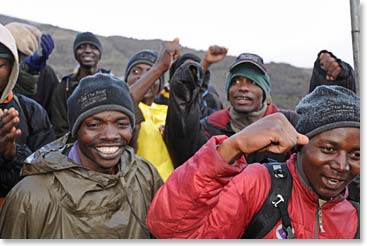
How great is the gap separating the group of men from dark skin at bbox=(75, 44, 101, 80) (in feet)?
2.80

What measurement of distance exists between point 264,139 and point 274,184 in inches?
12.3

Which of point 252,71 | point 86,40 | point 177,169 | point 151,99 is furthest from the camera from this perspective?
point 86,40

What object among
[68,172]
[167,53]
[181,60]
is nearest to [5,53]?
[68,172]

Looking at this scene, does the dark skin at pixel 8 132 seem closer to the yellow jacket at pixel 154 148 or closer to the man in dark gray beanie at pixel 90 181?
the man in dark gray beanie at pixel 90 181

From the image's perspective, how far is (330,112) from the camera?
51.9 inches

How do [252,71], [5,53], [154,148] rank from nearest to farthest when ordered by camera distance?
[5,53], [154,148], [252,71]

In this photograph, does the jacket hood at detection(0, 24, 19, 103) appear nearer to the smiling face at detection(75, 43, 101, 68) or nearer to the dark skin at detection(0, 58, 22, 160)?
the dark skin at detection(0, 58, 22, 160)

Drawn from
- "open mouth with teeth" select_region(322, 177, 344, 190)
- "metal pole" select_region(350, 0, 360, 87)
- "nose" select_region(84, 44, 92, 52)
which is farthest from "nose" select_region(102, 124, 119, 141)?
"nose" select_region(84, 44, 92, 52)

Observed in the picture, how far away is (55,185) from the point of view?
1.42m

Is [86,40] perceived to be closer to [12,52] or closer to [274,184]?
[12,52]

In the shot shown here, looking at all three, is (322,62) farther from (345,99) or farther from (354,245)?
(354,245)

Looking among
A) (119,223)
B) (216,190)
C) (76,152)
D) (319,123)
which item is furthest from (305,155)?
(76,152)

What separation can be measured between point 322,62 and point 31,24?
0.98 meters

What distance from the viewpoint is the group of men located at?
1.06 metres
